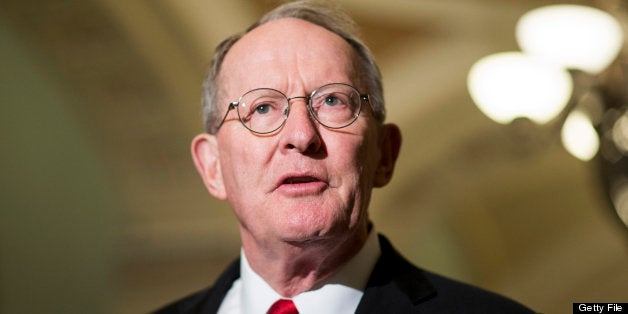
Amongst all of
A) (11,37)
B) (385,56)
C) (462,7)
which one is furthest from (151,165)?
(462,7)

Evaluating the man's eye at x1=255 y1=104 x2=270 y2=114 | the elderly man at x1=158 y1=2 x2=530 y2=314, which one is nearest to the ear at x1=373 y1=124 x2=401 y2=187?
the elderly man at x1=158 y1=2 x2=530 y2=314

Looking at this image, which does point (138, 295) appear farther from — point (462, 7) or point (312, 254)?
point (312, 254)

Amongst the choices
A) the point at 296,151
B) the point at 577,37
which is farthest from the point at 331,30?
the point at 577,37

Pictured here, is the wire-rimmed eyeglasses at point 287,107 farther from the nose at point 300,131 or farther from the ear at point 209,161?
the ear at point 209,161

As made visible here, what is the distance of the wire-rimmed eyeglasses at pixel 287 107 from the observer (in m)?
2.09

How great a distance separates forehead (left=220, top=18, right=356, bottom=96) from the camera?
2.13 metres

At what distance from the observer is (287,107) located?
2.09 metres

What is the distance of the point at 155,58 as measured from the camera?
5.45 metres

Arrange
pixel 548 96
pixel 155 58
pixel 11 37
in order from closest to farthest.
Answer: pixel 548 96 → pixel 11 37 → pixel 155 58

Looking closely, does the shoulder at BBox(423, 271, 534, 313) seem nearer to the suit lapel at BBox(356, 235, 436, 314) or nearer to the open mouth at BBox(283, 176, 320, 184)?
the suit lapel at BBox(356, 235, 436, 314)

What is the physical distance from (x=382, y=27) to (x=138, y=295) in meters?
2.39

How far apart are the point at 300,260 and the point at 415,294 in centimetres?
30

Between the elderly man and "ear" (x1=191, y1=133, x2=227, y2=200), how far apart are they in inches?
0.7

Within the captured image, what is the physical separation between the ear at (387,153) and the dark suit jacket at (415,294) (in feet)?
0.60
